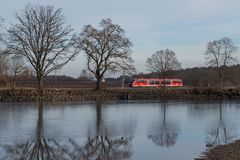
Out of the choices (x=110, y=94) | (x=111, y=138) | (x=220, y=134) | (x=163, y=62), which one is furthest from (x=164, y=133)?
(x=163, y=62)

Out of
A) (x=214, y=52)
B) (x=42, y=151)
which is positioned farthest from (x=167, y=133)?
(x=214, y=52)

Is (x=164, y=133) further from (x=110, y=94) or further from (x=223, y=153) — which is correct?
(x=110, y=94)

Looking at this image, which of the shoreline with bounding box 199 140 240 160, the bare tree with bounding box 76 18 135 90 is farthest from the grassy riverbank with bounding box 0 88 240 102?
the shoreline with bounding box 199 140 240 160

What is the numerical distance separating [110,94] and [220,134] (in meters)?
41.4

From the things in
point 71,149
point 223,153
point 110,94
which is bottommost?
point 71,149

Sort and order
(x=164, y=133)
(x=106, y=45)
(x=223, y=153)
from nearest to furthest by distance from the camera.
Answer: (x=223, y=153) < (x=164, y=133) < (x=106, y=45)

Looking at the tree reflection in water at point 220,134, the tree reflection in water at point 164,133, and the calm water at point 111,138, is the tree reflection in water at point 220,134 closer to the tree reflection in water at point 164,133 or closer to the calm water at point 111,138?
the calm water at point 111,138

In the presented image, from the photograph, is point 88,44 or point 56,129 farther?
point 88,44

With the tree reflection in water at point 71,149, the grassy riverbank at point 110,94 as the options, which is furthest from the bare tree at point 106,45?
the tree reflection in water at point 71,149

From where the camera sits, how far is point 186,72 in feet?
463

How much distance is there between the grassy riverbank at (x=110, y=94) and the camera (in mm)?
55944

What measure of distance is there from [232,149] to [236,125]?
38.9ft

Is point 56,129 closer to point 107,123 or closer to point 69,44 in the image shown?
point 107,123

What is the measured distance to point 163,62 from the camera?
291 feet
